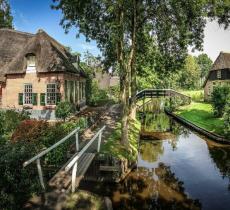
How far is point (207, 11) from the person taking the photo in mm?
14531

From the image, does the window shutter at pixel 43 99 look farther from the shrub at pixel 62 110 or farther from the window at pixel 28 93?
the shrub at pixel 62 110

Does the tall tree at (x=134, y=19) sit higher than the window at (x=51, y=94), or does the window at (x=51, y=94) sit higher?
the tall tree at (x=134, y=19)

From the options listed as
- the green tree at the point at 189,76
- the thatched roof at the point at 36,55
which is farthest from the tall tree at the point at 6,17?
the green tree at the point at 189,76

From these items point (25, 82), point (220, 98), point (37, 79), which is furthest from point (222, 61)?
point (25, 82)

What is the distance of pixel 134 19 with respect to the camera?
16.0m

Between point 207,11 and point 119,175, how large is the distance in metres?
9.80

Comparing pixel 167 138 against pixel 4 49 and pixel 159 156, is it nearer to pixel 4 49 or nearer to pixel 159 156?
pixel 159 156

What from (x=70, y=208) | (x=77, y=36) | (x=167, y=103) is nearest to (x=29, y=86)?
(x=77, y=36)

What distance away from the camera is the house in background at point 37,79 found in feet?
85.4

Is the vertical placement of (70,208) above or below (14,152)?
below

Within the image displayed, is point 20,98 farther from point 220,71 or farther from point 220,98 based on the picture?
point 220,71

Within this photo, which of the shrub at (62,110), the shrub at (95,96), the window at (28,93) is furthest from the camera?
the shrub at (95,96)

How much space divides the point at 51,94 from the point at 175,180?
16.2 m

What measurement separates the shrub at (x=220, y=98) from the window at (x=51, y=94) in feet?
54.8
